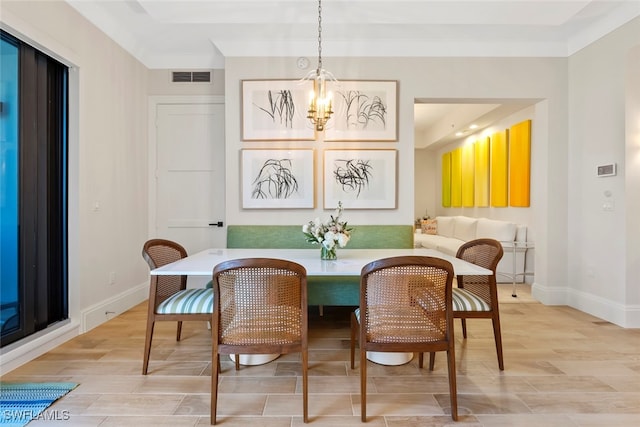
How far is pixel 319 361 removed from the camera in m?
2.36

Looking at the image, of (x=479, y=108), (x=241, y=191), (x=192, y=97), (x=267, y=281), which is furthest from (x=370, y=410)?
(x=479, y=108)

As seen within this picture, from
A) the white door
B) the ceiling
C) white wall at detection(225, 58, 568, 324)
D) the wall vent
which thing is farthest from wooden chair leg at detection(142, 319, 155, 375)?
the wall vent

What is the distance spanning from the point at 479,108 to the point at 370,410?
4860 millimetres

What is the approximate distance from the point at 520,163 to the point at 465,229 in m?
1.48

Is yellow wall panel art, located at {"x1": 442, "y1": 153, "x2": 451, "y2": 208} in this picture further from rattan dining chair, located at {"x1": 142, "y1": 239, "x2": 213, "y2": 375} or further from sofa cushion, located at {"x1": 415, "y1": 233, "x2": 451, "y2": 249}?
rattan dining chair, located at {"x1": 142, "y1": 239, "x2": 213, "y2": 375}

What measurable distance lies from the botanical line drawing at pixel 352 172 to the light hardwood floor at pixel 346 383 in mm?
1559

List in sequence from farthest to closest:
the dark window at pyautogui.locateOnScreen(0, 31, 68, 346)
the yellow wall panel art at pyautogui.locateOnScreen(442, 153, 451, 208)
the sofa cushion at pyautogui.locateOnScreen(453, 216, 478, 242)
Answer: the yellow wall panel art at pyautogui.locateOnScreen(442, 153, 451, 208) < the sofa cushion at pyautogui.locateOnScreen(453, 216, 478, 242) < the dark window at pyautogui.locateOnScreen(0, 31, 68, 346)

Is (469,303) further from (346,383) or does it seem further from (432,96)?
(432,96)

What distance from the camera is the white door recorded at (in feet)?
13.0

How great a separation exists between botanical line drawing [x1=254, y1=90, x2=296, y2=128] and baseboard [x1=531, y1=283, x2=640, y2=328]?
3.36 metres

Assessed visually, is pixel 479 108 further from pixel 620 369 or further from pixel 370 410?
pixel 370 410

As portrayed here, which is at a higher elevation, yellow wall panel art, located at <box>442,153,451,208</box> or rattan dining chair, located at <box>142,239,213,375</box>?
yellow wall panel art, located at <box>442,153,451,208</box>

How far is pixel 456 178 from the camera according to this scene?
7.02 m

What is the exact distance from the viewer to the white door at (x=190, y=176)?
3.96m
